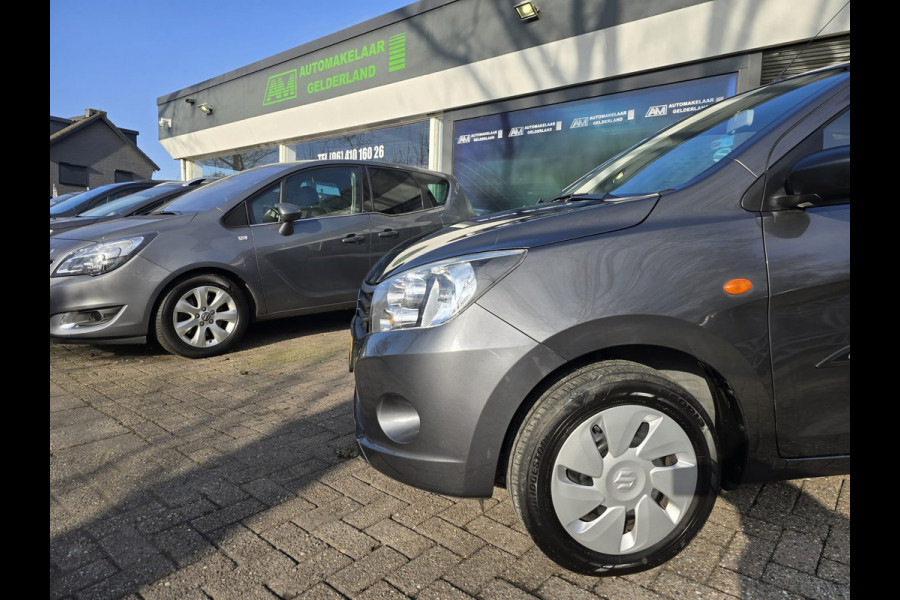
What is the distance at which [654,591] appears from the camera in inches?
69.0

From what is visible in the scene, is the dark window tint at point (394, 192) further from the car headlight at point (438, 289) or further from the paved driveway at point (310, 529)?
the car headlight at point (438, 289)

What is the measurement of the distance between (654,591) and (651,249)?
1.08 m

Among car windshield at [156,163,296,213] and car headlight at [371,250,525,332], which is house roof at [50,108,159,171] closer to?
car windshield at [156,163,296,213]

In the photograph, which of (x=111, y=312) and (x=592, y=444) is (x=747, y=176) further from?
(x=111, y=312)

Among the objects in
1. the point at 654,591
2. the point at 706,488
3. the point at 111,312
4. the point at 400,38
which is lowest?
the point at 654,591

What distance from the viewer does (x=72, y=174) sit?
33125 mm

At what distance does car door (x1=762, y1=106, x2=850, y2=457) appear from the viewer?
1.77 metres

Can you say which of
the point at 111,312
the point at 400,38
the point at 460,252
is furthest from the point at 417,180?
the point at 400,38

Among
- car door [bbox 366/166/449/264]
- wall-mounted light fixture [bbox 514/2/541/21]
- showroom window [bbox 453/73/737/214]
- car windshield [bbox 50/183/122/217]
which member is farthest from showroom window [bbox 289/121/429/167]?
car door [bbox 366/166/449/264]

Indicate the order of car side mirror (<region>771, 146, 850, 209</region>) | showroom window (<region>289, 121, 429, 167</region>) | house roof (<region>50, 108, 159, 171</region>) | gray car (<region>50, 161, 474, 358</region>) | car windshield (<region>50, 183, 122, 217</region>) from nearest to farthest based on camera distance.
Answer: car side mirror (<region>771, 146, 850, 209</region>), gray car (<region>50, 161, 474, 358</region>), car windshield (<region>50, 183, 122, 217</region>), showroom window (<region>289, 121, 429, 167</region>), house roof (<region>50, 108, 159, 171</region>)

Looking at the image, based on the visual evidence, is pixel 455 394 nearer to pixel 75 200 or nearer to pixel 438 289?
pixel 438 289

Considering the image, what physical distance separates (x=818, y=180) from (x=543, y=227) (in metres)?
0.84

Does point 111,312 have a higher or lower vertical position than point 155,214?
lower

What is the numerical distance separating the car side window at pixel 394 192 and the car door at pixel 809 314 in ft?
13.5
